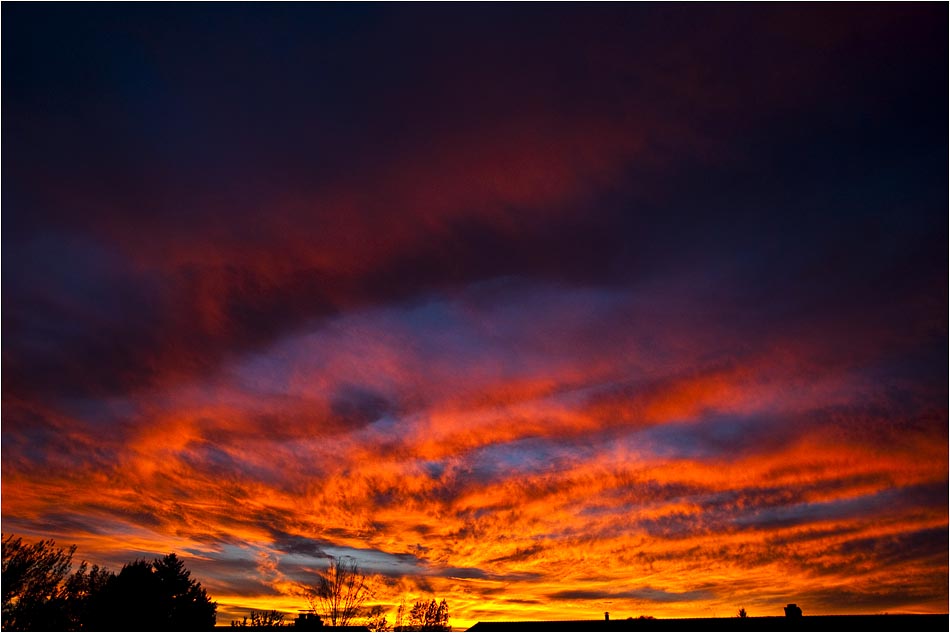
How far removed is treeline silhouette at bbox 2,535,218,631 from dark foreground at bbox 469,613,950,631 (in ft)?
121

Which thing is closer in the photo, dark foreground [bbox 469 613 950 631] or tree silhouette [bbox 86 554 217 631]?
dark foreground [bbox 469 613 950 631]

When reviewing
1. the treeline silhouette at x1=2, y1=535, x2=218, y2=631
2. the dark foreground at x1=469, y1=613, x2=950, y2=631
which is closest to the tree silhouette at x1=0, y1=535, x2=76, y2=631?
the treeline silhouette at x1=2, y1=535, x2=218, y2=631

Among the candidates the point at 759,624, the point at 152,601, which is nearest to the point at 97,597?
the point at 152,601

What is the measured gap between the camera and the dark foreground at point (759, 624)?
44.9 metres

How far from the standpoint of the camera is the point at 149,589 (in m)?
68.0

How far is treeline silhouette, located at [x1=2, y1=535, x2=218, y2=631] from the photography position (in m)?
57.8

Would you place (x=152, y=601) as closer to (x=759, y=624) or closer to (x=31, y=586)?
(x=31, y=586)

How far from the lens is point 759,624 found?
51031mm

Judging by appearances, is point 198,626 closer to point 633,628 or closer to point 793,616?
point 633,628

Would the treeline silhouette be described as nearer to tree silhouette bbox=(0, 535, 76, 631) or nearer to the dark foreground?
tree silhouette bbox=(0, 535, 76, 631)

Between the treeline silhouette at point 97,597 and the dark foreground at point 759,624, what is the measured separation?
121 feet

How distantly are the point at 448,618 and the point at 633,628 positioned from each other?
39.9 m

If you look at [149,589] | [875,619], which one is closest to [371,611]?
[149,589]

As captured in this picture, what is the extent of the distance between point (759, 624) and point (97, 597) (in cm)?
6765
